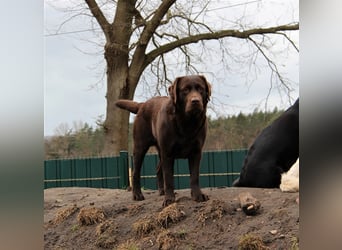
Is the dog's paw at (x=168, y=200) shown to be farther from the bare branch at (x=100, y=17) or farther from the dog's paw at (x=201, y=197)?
the bare branch at (x=100, y=17)

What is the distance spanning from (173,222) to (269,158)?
2.68 feet

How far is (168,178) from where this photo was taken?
121 inches

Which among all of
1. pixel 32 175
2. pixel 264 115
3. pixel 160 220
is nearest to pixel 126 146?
pixel 160 220

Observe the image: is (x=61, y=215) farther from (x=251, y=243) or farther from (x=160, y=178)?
(x=251, y=243)

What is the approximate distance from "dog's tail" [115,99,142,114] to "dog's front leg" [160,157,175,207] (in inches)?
14.4

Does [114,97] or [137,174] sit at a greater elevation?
[114,97]

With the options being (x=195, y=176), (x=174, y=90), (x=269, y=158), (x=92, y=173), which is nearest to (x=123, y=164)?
(x=92, y=173)

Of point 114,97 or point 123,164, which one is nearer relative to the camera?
point 114,97

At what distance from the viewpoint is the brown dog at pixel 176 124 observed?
2.86 m

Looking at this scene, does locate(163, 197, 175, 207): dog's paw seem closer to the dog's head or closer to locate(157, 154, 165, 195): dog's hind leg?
locate(157, 154, 165, 195): dog's hind leg

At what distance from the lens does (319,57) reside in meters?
1.53

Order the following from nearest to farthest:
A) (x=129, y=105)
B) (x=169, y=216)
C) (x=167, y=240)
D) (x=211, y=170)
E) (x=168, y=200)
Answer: (x=167, y=240)
(x=169, y=216)
(x=168, y=200)
(x=129, y=105)
(x=211, y=170)

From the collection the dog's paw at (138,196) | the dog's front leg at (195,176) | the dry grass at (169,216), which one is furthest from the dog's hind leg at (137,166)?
the dry grass at (169,216)

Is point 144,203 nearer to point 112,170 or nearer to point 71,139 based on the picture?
point 112,170
